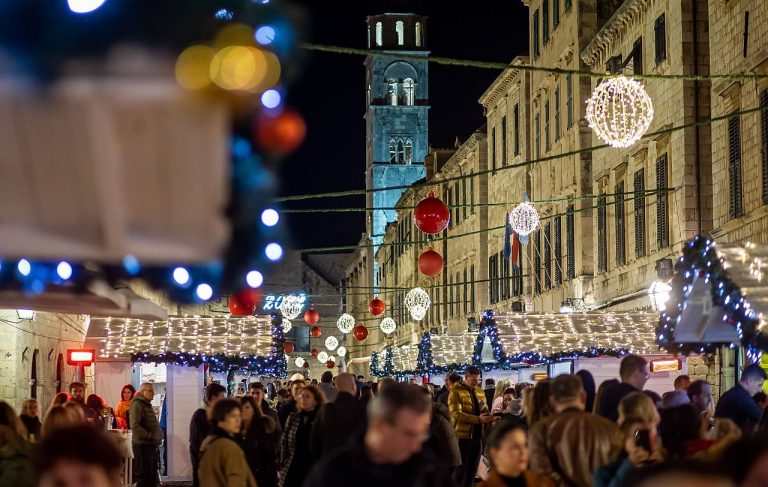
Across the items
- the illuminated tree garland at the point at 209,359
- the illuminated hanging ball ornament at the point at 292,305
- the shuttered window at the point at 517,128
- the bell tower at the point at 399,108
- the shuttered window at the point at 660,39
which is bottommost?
the illuminated tree garland at the point at 209,359

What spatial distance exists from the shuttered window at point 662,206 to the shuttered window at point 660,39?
6.51 feet

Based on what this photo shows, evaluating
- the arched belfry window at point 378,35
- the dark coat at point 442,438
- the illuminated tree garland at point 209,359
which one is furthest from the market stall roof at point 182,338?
the arched belfry window at point 378,35

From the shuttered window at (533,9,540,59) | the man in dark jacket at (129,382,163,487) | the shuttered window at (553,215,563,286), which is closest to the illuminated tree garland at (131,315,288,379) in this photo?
the man in dark jacket at (129,382,163,487)

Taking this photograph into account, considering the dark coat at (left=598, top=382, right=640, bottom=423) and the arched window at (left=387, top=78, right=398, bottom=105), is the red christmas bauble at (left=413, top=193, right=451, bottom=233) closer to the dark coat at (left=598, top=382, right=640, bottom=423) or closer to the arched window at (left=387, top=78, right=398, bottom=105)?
the dark coat at (left=598, top=382, right=640, bottom=423)

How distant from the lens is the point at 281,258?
602 centimetres

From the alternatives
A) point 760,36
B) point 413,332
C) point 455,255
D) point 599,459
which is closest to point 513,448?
point 599,459

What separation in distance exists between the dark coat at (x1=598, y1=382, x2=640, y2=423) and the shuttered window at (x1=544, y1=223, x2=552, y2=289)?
90.4ft

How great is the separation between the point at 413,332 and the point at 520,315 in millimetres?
44514

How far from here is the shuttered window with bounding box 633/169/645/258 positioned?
2986cm

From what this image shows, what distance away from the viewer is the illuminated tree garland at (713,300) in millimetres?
14133

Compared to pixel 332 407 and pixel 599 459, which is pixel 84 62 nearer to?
pixel 599 459

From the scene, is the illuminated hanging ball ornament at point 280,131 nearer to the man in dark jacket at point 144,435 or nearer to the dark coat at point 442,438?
the dark coat at point 442,438

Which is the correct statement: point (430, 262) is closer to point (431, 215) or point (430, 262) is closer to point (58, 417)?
point (431, 215)

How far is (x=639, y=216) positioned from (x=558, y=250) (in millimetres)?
8410
